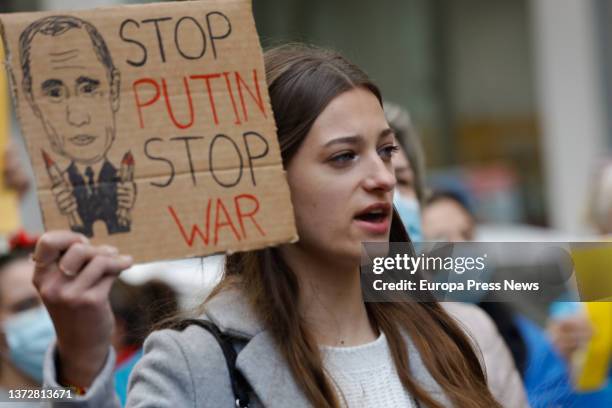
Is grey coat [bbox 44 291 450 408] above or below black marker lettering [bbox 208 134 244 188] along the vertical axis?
below

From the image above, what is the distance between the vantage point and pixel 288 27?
42.5 ft

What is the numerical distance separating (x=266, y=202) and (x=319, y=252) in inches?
10.6

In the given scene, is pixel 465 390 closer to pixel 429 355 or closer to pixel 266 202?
pixel 429 355

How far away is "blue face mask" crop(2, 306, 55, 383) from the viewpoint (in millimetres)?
4145

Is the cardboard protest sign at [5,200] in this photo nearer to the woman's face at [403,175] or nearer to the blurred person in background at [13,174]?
the blurred person in background at [13,174]

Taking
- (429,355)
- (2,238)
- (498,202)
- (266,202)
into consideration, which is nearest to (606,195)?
(2,238)

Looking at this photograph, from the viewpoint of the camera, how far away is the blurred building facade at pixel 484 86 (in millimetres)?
12242

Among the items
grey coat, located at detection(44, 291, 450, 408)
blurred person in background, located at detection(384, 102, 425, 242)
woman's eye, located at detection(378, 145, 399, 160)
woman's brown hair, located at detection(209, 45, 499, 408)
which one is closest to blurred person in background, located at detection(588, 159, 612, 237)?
blurred person in background, located at detection(384, 102, 425, 242)

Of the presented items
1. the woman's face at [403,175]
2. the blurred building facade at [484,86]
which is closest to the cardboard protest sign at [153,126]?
the woman's face at [403,175]

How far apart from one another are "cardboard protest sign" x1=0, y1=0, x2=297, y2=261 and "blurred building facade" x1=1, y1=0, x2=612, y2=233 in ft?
31.9

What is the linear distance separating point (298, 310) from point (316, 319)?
0.04m

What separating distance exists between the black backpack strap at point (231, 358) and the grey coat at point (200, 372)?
0.01m

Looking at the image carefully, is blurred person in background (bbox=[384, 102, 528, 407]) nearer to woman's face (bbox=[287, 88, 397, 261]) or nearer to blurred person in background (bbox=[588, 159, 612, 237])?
woman's face (bbox=[287, 88, 397, 261])

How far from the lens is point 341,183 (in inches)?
104
